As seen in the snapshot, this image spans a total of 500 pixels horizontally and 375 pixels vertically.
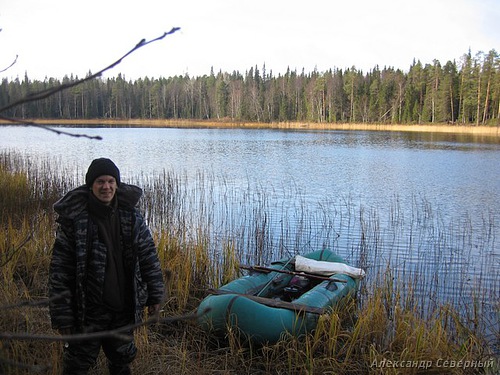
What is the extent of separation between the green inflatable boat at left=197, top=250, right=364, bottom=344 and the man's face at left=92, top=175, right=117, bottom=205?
1.03 metres

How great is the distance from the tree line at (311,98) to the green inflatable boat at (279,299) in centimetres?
4160

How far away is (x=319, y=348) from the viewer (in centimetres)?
420

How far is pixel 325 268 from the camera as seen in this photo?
5742mm

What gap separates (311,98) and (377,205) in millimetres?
56673

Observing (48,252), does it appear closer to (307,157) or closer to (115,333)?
(115,333)

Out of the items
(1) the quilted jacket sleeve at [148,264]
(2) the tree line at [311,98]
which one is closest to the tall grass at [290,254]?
(1) the quilted jacket sleeve at [148,264]

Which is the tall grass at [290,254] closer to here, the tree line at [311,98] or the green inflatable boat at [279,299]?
the green inflatable boat at [279,299]

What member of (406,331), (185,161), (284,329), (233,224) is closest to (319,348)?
(284,329)

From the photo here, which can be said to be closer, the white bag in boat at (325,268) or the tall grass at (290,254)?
the tall grass at (290,254)

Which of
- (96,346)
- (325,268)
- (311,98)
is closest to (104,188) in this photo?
(96,346)

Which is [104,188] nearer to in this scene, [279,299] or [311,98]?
[279,299]

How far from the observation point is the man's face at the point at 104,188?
271cm

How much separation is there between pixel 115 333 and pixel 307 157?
22.0 meters

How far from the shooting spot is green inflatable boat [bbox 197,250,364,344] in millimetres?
4109
